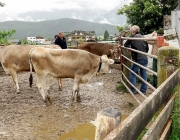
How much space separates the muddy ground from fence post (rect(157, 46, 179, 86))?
220 cm

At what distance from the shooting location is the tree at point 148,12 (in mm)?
19102

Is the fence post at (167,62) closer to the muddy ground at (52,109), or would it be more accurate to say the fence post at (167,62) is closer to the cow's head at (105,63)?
the muddy ground at (52,109)

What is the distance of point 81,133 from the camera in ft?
15.7

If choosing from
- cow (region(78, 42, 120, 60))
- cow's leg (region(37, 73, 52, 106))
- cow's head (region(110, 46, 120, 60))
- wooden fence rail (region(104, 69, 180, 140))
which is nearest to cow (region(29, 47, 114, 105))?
cow's leg (region(37, 73, 52, 106))

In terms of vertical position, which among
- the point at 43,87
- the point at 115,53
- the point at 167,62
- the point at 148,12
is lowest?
the point at 43,87

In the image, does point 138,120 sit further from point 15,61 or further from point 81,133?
point 15,61

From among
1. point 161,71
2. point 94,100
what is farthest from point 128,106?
point 161,71

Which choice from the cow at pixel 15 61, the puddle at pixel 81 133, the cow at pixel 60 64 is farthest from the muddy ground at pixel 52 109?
the cow at pixel 15 61

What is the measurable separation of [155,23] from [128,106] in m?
14.6

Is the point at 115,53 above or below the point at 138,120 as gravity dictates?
below

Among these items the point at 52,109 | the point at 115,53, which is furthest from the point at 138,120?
the point at 115,53

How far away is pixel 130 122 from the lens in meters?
1.63

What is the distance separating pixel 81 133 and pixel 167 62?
219cm

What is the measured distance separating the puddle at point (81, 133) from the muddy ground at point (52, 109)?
0.11 m
